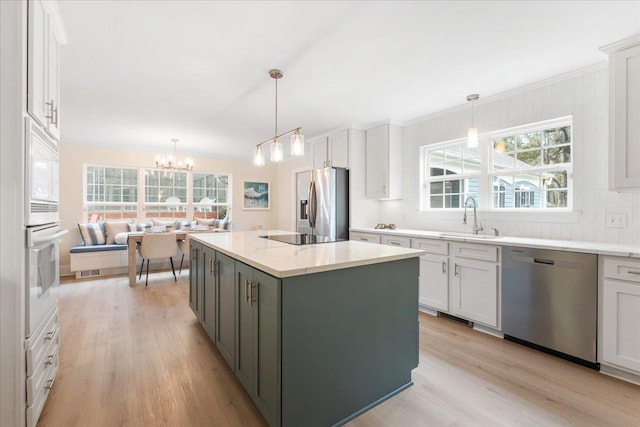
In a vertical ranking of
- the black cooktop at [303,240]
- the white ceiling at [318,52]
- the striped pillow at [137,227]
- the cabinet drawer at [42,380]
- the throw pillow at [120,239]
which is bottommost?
the cabinet drawer at [42,380]

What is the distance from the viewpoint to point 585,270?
2121mm

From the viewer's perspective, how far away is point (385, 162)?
4.09 metres

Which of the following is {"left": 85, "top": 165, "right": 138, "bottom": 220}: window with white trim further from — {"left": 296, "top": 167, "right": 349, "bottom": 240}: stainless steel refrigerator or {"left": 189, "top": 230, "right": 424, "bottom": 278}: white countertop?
{"left": 189, "top": 230, "right": 424, "bottom": 278}: white countertop

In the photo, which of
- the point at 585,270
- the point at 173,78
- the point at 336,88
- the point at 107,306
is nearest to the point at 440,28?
the point at 336,88

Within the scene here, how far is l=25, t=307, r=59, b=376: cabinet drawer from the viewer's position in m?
1.40

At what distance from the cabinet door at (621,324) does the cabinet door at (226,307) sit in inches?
99.4

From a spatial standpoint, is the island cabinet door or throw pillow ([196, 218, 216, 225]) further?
throw pillow ([196, 218, 216, 225])

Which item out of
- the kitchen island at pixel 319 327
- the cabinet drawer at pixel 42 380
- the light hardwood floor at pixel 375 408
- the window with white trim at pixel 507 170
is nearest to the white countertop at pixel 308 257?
the kitchen island at pixel 319 327

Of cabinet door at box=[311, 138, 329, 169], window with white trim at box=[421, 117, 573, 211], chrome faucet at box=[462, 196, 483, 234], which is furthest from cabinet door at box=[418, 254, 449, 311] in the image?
cabinet door at box=[311, 138, 329, 169]

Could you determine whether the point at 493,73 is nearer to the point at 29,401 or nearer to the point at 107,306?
the point at 29,401

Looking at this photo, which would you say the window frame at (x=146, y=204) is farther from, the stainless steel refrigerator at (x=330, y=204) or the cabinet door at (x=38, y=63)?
the cabinet door at (x=38, y=63)

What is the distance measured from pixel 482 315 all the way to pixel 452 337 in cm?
37

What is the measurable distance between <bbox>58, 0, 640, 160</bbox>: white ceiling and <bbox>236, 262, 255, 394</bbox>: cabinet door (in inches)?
65.1

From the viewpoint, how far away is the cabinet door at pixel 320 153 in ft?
15.9
